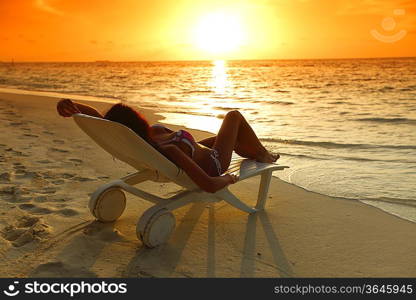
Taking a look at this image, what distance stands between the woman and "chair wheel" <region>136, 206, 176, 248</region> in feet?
1.21

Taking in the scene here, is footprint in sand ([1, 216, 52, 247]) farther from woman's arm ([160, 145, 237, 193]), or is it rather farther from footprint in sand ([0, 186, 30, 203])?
woman's arm ([160, 145, 237, 193])

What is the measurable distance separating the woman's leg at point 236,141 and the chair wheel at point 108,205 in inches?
40.2

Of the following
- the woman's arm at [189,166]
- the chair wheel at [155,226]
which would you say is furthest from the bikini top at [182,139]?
the chair wheel at [155,226]

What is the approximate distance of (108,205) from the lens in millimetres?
3572

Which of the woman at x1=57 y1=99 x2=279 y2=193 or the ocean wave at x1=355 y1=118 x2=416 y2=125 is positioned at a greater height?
the ocean wave at x1=355 y1=118 x2=416 y2=125

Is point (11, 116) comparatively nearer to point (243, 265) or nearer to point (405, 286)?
point (243, 265)

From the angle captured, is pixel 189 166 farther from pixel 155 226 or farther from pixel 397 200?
pixel 397 200

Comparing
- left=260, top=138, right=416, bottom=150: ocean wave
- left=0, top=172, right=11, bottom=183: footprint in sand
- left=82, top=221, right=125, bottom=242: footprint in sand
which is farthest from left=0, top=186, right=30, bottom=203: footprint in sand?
left=260, top=138, right=416, bottom=150: ocean wave

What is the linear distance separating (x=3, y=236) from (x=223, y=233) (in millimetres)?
1806

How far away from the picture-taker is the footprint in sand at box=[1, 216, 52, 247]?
3180 millimetres

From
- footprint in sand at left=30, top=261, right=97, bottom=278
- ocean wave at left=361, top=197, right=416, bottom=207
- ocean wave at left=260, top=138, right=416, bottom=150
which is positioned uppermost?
ocean wave at left=260, top=138, right=416, bottom=150

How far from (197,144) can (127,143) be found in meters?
0.89

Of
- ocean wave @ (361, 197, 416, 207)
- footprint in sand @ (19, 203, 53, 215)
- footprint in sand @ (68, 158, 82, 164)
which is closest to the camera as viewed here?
footprint in sand @ (19, 203, 53, 215)

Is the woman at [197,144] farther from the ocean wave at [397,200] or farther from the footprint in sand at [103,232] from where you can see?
the ocean wave at [397,200]
